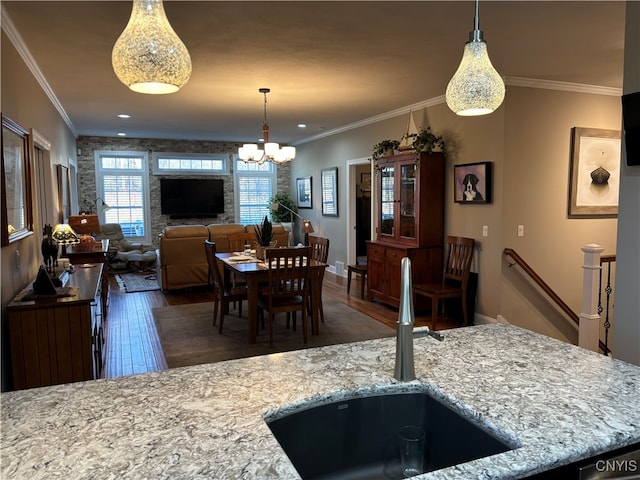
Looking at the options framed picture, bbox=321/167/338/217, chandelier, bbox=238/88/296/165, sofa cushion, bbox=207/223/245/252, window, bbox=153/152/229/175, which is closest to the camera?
chandelier, bbox=238/88/296/165

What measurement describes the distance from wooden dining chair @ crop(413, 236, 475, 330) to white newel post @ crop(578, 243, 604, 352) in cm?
132

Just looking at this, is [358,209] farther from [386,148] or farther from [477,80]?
[477,80]

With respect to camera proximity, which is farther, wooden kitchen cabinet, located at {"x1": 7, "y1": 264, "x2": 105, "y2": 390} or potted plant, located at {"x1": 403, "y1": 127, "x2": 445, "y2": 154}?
potted plant, located at {"x1": 403, "y1": 127, "x2": 445, "y2": 154}

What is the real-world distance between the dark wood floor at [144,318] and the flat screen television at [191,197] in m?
2.33

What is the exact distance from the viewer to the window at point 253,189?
410 inches

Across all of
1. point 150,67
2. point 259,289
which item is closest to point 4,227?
point 150,67

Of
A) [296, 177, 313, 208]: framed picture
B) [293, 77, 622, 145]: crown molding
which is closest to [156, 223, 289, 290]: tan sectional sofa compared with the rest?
[296, 177, 313, 208]: framed picture

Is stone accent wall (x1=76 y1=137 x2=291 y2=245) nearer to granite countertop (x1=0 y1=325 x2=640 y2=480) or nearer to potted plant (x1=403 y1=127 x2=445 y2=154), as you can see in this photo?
potted plant (x1=403 y1=127 x2=445 y2=154)

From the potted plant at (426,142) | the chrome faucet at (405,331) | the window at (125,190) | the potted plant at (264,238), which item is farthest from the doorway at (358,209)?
the chrome faucet at (405,331)

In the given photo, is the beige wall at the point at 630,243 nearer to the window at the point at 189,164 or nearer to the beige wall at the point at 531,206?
the beige wall at the point at 531,206

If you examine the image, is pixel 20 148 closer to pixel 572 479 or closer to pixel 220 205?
pixel 572 479

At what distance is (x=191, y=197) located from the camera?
9.88 m

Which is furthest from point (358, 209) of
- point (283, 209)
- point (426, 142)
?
point (426, 142)

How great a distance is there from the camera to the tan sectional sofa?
653 centimetres
